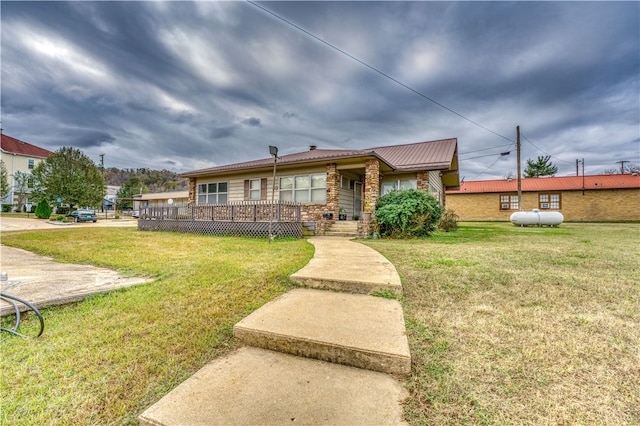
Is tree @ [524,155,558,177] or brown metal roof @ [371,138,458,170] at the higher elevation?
tree @ [524,155,558,177]

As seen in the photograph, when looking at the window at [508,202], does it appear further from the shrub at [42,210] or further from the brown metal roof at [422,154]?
the shrub at [42,210]

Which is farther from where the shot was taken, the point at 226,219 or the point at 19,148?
the point at 19,148

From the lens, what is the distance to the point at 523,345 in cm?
209

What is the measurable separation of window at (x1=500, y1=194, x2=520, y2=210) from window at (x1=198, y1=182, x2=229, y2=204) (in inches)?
985

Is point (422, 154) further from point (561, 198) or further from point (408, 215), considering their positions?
point (561, 198)

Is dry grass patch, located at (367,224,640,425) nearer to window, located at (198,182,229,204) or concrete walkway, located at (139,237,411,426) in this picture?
concrete walkway, located at (139,237,411,426)

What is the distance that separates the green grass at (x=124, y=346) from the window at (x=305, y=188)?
8.41 m

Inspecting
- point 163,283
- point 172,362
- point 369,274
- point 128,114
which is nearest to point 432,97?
point 369,274

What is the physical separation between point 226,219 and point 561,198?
28393 mm

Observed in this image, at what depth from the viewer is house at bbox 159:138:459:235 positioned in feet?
37.2

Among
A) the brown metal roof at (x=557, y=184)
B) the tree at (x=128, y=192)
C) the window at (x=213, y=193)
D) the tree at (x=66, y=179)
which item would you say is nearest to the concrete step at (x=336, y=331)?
the window at (x=213, y=193)

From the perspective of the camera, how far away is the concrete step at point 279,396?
→ 1344 mm

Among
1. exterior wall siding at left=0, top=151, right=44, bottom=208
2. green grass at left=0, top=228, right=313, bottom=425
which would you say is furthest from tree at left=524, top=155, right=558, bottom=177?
exterior wall siding at left=0, top=151, right=44, bottom=208

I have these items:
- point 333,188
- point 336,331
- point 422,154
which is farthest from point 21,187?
point 336,331
